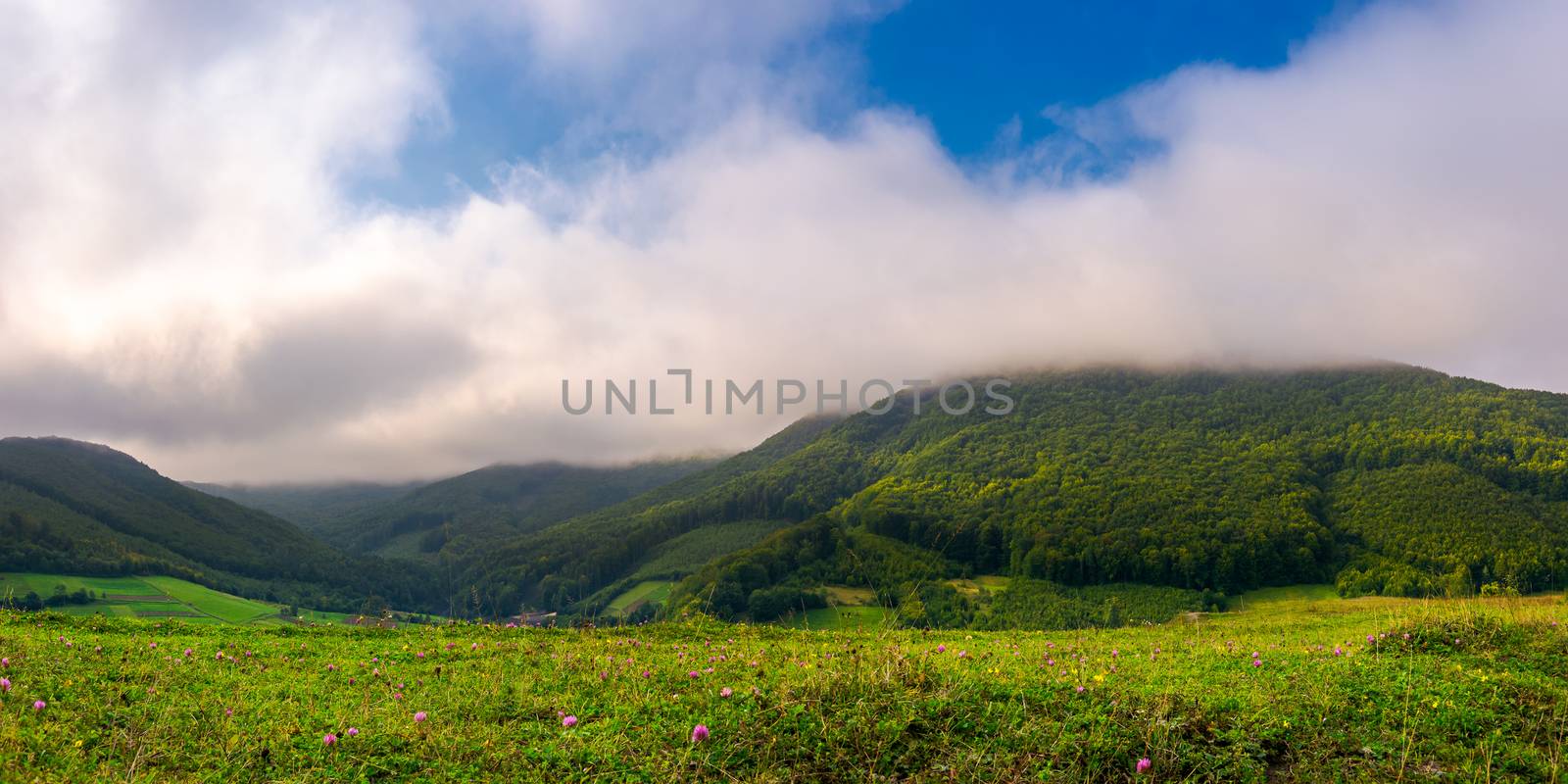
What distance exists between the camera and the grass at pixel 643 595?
113 meters

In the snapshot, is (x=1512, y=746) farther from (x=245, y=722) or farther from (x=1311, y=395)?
(x=1311, y=395)

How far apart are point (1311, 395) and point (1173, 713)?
682 ft

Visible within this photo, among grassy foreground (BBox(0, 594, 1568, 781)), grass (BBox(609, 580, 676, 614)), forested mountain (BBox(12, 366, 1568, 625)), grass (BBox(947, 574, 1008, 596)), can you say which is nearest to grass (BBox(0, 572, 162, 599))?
forested mountain (BBox(12, 366, 1568, 625))

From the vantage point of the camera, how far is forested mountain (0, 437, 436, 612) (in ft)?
408

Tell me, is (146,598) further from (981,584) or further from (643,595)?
(981,584)

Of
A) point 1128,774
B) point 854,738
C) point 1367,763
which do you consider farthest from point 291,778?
point 1367,763

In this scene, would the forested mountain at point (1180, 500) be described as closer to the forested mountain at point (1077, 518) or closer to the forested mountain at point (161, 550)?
the forested mountain at point (1077, 518)

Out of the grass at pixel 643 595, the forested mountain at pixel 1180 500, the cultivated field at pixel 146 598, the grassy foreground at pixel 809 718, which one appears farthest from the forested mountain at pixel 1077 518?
the grassy foreground at pixel 809 718

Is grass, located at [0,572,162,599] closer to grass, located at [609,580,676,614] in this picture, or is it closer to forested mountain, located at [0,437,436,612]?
forested mountain, located at [0,437,436,612]

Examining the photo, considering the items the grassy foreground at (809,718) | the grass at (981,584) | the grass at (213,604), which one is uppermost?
the grassy foreground at (809,718)

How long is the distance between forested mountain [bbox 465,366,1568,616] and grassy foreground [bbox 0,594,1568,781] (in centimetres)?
4753

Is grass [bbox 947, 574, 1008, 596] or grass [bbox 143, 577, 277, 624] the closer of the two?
grass [bbox 143, 577, 277, 624]

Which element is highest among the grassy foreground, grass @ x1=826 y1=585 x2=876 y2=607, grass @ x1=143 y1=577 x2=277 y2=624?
the grassy foreground

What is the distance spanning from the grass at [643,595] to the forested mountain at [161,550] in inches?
1834
